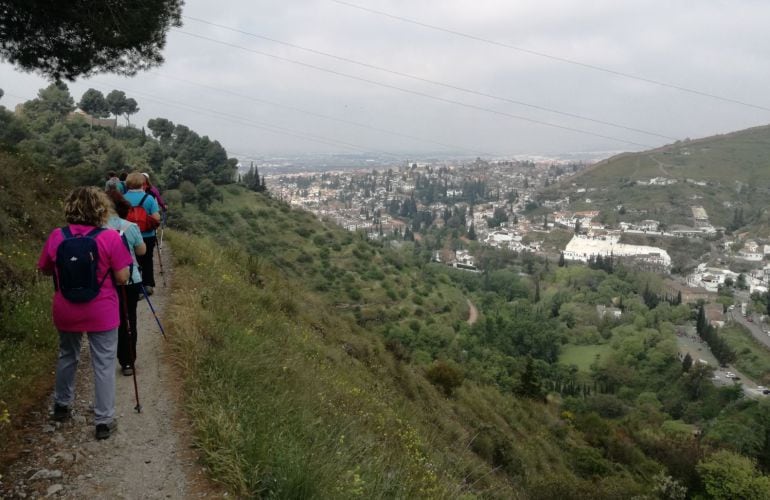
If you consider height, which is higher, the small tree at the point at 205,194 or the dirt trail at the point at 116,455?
the dirt trail at the point at 116,455

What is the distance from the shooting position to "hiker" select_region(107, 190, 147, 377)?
3803 mm

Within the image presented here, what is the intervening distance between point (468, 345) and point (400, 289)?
7.44 meters

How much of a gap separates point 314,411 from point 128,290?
190 centimetres

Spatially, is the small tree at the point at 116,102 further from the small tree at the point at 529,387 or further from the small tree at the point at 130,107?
the small tree at the point at 529,387

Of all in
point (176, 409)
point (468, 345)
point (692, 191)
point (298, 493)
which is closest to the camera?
point (298, 493)

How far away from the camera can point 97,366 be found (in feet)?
10.9

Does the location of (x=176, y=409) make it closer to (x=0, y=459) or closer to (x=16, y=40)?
(x=0, y=459)

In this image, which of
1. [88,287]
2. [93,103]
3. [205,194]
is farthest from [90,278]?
[93,103]

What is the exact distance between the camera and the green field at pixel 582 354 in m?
54.0

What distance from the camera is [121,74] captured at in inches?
347

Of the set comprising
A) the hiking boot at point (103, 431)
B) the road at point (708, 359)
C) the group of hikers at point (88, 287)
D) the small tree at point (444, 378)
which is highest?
the group of hikers at point (88, 287)

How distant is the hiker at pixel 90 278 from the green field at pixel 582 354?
54851 millimetres

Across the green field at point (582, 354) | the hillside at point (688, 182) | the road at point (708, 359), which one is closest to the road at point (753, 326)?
the road at point (708, 359)

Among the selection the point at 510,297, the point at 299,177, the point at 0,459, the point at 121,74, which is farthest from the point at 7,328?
the point at 299,177
